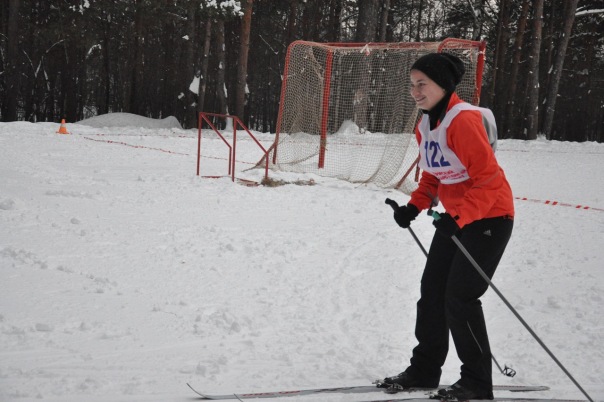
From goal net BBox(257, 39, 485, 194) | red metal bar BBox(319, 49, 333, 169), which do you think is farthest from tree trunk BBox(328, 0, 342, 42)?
red metal bar BBox(319, 49, 333, 169)

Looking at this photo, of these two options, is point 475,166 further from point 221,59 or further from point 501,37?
point 501,37

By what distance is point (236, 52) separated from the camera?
104 ft

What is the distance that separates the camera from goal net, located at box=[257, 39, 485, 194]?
10484 mm

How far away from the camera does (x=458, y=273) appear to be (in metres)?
2.69

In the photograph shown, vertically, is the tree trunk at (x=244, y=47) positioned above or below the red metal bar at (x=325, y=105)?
above

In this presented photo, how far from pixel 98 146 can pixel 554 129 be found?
2793 centimetres

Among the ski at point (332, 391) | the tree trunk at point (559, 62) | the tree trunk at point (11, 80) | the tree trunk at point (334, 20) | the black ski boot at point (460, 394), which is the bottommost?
the ski at point (332, 391)

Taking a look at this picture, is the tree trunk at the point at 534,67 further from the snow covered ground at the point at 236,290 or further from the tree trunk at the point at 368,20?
the snow covered ground at the point at 236,290

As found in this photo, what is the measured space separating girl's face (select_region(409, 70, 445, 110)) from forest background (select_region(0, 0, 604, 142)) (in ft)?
49.0

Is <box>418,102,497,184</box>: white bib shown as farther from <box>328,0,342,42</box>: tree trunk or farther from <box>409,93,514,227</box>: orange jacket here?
<box>328,0,342,42</box>: tree trunk

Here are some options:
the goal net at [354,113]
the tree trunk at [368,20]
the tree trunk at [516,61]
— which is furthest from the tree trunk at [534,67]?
the goal net at [354,113]

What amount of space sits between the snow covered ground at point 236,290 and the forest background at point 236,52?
1109 cm

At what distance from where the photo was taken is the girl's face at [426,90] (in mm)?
2676

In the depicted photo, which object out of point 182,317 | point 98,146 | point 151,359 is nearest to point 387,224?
point 182,317
